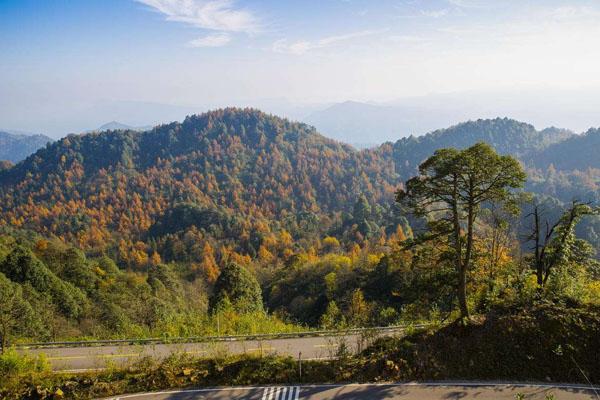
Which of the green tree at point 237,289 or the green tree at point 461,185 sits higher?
the green tree at point 461,185

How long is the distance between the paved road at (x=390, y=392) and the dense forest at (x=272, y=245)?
310cm

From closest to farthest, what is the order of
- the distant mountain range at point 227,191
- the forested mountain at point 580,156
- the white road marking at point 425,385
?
the white road marking at point 425,385
the distant mountain range at point 227,191
the forested mountain at point 580,156

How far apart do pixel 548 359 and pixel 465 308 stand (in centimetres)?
316

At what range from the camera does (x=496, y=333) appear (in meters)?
15.8

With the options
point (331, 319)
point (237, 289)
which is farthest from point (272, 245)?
point (331, 319)

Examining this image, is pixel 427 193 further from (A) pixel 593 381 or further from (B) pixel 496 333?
(A) pixel 593 381

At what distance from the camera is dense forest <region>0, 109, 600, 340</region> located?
60.5 feet

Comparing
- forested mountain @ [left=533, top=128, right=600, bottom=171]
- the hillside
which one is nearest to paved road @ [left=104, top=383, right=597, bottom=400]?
the hillside

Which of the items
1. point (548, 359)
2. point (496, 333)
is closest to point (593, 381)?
point (548, 359)

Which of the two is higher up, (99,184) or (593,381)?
(99,184)

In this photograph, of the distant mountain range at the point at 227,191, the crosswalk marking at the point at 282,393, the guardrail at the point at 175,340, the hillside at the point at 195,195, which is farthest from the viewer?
the distant mountain range at the point at 227,191

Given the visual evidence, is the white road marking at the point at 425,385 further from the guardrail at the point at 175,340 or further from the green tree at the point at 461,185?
the guardrail at the point at 175,340

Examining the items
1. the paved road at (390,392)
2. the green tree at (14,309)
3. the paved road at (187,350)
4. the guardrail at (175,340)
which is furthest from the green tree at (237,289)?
the paved road at (390,392)

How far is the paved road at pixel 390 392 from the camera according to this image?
1389cm
